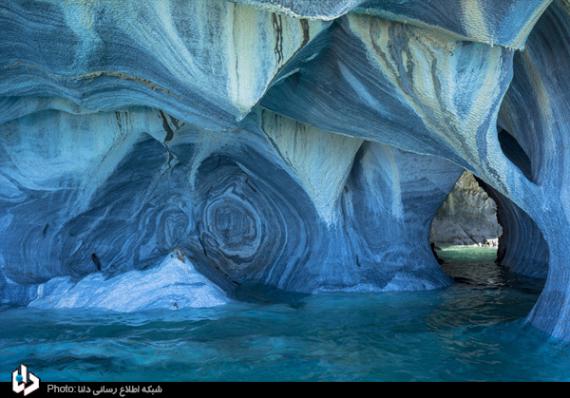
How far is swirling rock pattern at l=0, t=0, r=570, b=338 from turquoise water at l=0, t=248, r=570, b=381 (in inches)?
30.1

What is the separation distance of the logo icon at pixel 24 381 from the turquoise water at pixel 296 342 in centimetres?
15

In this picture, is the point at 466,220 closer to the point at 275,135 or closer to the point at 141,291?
the point at 275,135

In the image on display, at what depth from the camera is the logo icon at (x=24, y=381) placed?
372 cm

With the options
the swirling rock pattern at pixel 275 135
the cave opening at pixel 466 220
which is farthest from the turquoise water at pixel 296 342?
the cave opening at pixel 466 220

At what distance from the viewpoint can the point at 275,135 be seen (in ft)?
24.9

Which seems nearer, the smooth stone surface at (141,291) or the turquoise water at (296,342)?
the turquoise water at (296,342)

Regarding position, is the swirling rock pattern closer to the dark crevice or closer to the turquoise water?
the dark crevice

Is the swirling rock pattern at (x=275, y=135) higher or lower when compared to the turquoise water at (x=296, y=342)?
higher

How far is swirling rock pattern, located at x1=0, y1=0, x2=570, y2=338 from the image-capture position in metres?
4.74

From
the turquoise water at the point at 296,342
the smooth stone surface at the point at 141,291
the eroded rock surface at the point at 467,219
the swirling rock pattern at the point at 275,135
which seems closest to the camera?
the turquoise water at the point at 296,342

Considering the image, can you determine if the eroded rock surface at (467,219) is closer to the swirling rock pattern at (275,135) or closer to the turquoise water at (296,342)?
the swirling rock pattern at (275,135)

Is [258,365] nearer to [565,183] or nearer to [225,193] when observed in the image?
[565,183]
